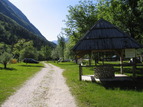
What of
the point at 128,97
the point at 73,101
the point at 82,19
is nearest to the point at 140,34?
the point at 82,19

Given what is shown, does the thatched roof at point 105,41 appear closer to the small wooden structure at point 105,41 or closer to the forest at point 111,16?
the small wooden structure at point 105,41

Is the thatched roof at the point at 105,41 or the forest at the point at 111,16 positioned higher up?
the forest at the point at 111,16

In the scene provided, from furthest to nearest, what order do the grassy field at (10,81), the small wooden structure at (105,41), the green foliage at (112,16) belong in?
the green foliage at (112,16)
the small wooden structure at (105,41)
the grassy field at (10,81)

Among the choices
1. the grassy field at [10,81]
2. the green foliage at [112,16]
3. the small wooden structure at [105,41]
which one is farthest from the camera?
the green foliage at [112,16]

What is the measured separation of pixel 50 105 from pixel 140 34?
20.9 metres

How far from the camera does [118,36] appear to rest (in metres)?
12.8

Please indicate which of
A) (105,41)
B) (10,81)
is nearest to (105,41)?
(105,41)

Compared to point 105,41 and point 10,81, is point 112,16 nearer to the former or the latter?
point 105,41

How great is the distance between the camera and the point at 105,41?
41.3ft

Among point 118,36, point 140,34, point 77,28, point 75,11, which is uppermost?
point 75,11

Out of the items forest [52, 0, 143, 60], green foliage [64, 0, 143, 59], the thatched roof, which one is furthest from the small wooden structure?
green foliage [64, 0, 143, 59]

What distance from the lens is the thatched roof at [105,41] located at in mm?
12070

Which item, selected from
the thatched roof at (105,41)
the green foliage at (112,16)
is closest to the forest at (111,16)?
the green foliage at (112,16)

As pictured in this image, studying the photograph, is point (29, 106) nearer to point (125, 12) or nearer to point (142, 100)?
point (142, 100)
